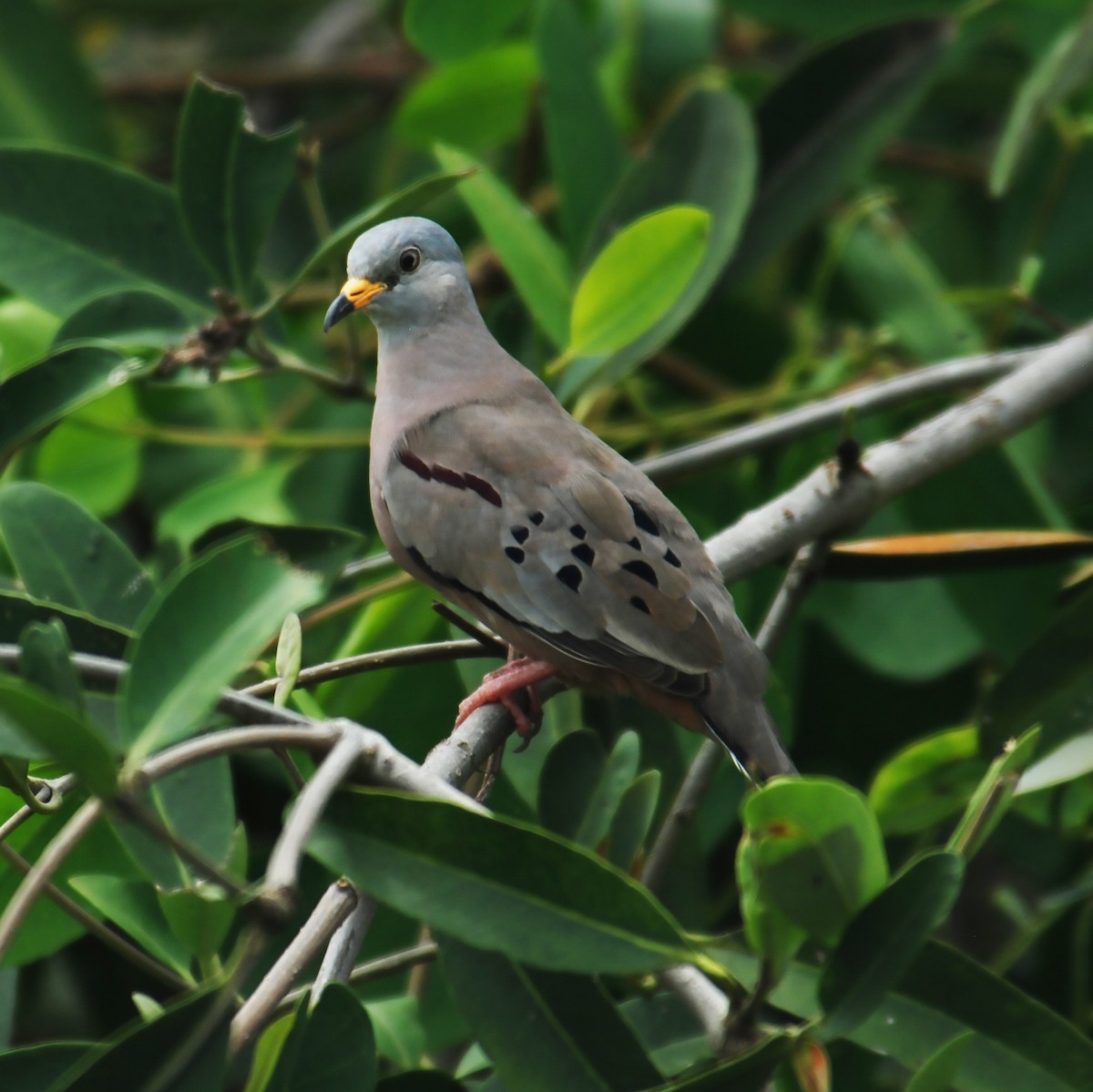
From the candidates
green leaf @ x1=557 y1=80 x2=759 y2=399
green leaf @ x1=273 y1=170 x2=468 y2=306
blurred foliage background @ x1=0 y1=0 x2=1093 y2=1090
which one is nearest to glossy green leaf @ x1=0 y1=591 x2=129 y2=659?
blurred foliage background @ x1=0 y1=0 x2=1093 y2=1090

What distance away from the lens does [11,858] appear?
1.80m

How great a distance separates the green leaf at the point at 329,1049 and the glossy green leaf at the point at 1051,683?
1401 millimetres

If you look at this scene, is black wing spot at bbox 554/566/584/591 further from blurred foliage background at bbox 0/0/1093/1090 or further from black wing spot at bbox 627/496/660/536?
blurred foliage background at bbox 0/0/1093/1090

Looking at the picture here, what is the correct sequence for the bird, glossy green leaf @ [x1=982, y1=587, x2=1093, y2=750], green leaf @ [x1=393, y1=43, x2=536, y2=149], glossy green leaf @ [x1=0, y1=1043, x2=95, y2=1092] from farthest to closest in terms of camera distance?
1. green leaf @ [x1=393, y1=43, x2=536, y2=149]
2. glossy green leaf @ [x1=982, y1=587, x2=1093, y2=750]
3. the bird
4. glossy green leaf @ [x1=0, y1=1043, x2=95, y2=1092]

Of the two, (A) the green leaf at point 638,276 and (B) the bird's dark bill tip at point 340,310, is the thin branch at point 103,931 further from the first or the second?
(A) the green leaf at point 638,276

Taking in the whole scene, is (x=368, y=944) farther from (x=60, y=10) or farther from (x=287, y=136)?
(x=60, y=10)

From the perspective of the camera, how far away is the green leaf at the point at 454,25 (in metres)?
3.62

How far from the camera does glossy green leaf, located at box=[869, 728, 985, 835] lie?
98.3 inches

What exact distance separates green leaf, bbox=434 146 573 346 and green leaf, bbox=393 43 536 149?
31.2 inches

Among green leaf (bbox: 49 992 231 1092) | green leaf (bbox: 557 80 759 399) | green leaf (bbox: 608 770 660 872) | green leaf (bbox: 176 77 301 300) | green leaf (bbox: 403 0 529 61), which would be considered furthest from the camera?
green leaf (bbox: 403 0 529 61)

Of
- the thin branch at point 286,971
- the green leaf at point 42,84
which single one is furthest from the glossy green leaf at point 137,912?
the green leaf at point 42,84

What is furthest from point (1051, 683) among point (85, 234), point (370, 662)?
point (85, 234)

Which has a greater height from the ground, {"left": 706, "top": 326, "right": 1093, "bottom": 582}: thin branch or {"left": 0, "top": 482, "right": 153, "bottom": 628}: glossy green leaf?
{"left": 0, "top": 482, "right": 153, "bottom": 628}: glossy green leaf

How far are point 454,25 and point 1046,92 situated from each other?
4.95 feet
